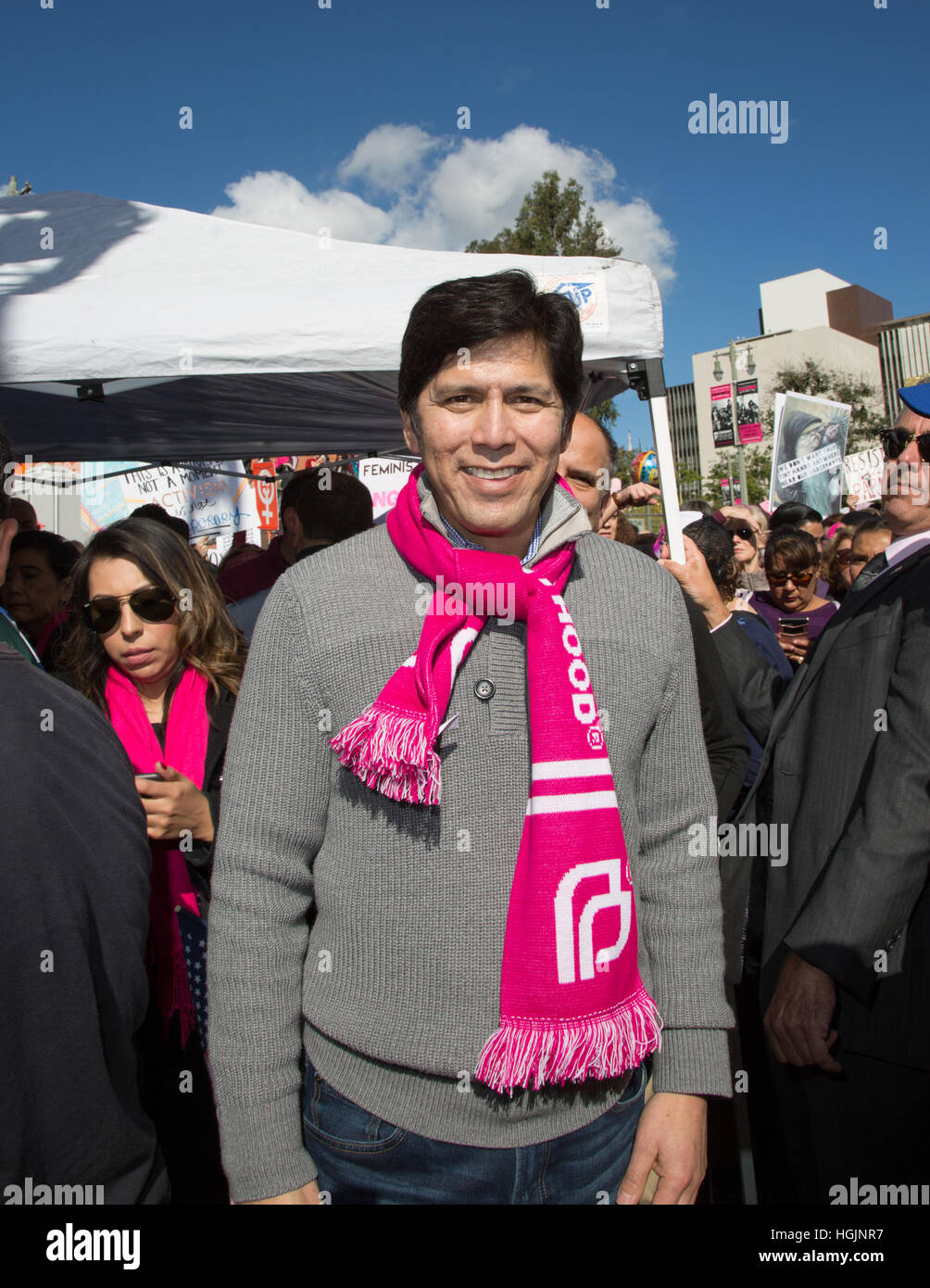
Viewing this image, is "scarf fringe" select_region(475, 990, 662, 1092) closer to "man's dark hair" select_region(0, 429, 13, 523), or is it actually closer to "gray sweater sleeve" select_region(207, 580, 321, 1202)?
"gray sweater sleeve" select_region(207, 580, 321, 1202)

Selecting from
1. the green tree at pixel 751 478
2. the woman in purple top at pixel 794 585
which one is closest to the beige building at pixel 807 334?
the green tree at pixel 751 478

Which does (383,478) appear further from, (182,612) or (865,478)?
(182,612)

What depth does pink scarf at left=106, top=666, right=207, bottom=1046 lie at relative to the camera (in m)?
2.21

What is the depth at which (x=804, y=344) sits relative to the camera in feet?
216

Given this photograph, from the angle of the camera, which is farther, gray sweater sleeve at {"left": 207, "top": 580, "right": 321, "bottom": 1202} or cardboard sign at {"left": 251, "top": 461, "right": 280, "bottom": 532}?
cardboard sign at {"left": 251, "top": 461, "right": 280, "bottom": 532}

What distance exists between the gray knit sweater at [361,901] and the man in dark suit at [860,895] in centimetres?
56

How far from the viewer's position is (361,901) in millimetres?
1326

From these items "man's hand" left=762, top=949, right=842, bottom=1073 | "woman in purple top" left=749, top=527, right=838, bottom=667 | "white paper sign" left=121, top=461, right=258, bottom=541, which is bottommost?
"man's hand" left=762, top=949, right=842, bottom=1073

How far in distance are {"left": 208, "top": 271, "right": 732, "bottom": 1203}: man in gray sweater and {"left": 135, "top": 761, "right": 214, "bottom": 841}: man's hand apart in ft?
2.80

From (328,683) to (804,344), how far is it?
7306cm

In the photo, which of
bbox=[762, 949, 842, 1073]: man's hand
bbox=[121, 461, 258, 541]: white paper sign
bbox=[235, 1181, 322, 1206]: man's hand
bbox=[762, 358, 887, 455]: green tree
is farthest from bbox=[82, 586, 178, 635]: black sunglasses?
bbox=[762, 358, 887, 455]: green tree

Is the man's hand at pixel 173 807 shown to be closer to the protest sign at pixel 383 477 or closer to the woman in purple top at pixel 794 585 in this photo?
the woman in purple top at pixel 794 585

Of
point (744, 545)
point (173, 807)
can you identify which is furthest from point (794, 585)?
point (173, 807)
